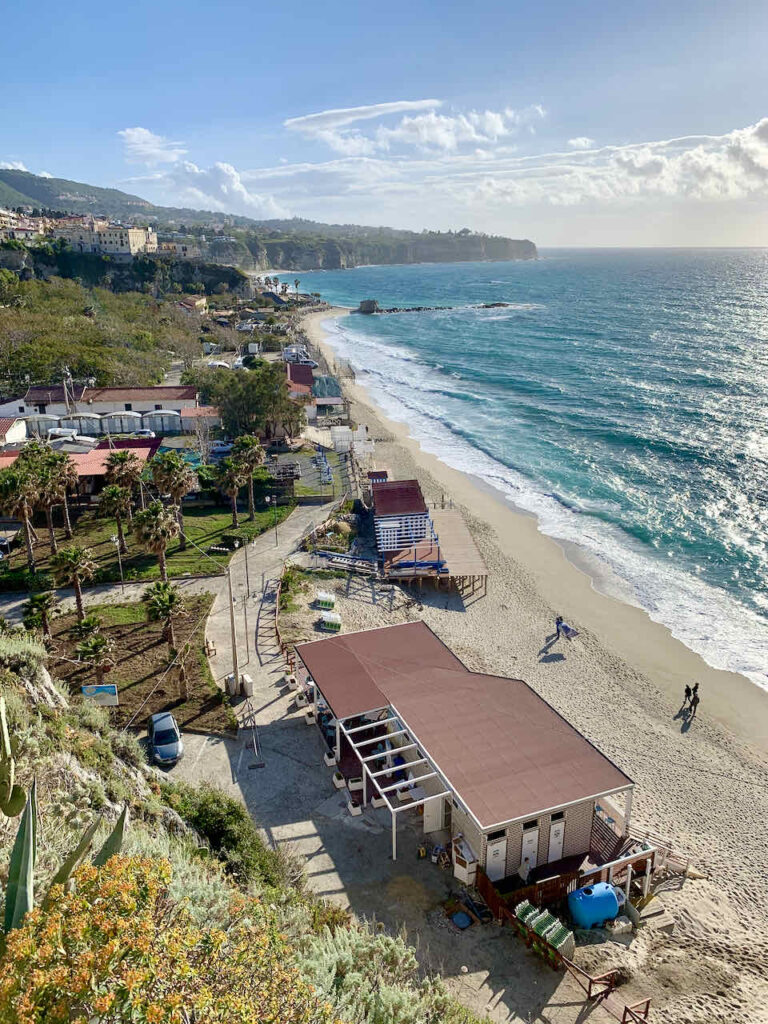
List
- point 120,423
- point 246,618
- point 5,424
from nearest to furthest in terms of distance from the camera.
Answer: point 246,618 < point 5,424 < point 120,423

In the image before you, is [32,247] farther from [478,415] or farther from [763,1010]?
[763,1010]

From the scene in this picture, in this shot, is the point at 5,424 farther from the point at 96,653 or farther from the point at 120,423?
the point at 96,653

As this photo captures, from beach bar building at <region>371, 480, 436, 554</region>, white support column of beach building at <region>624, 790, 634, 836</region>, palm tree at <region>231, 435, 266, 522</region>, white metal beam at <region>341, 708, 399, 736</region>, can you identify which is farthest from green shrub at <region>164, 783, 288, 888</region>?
palm tree at <region>231, 435, 266, 522</region>

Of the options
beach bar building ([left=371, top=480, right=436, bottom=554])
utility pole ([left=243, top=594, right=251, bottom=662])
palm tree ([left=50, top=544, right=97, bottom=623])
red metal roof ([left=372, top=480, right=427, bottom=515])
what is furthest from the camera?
red metal roof ([left=372, top=480, right=427, bottom=515])

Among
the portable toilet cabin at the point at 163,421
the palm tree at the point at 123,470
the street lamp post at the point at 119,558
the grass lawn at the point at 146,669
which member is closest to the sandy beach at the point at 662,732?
the grass lawn at the point at 146,669

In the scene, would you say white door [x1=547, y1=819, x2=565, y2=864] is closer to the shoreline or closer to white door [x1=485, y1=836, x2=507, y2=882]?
white door [x1=485, y1=836, x2=507, y2=882]

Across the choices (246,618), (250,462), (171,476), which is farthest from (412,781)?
(250,462)
